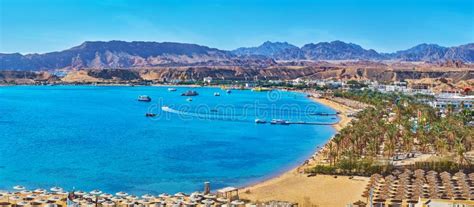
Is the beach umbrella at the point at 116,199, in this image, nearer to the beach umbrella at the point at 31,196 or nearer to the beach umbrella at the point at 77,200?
the beach umbrella at the point at 77,200

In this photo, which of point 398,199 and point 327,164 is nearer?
point 398,199

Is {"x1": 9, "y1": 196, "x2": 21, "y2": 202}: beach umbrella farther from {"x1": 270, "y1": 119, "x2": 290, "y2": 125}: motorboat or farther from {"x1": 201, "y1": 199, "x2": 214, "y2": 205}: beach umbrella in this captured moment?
{"x1": 270, "y1": 119, "x2": 290, "y2": 125}: motorboat

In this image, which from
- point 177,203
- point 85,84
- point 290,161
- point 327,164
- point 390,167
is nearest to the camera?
point 177,203

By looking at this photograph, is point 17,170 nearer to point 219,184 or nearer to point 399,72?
point 219,184

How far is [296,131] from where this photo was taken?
60438 millimetres

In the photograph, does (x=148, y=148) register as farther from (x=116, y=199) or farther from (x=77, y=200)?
(x=77, y=200)

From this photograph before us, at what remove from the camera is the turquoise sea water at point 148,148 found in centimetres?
3372

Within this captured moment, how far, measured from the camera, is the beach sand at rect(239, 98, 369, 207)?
26.8m

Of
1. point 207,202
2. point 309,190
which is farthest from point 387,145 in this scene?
point 207,202

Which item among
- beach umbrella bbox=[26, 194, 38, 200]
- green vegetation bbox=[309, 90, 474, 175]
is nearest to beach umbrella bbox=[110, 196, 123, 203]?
beach umbrella bbox=[26, 194, 38, 200]

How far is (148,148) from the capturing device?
4691 centimetres

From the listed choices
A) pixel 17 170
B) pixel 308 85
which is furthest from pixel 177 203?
pixel 308 85

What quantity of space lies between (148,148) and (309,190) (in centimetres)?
2096

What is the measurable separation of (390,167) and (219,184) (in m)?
9.50
